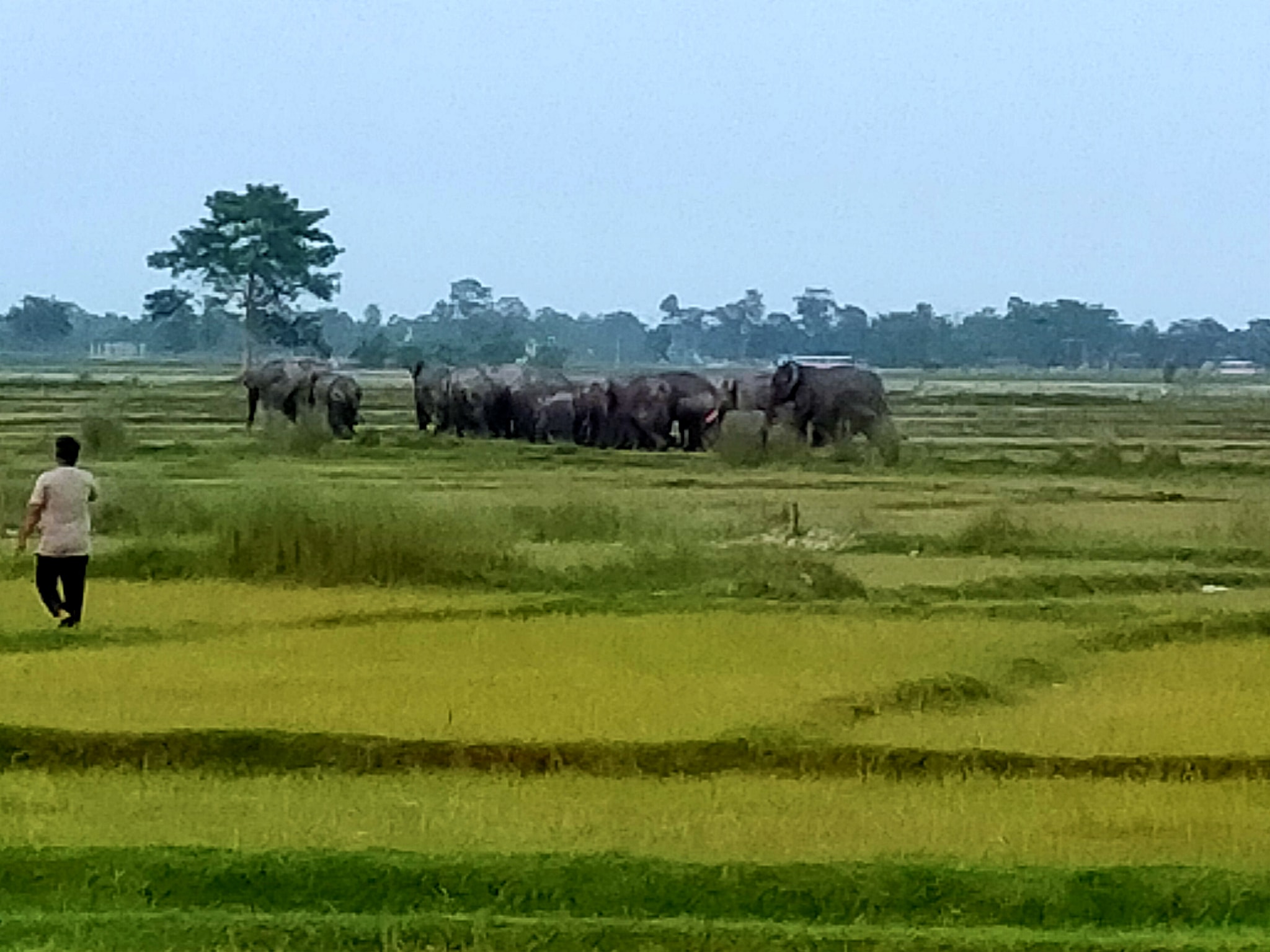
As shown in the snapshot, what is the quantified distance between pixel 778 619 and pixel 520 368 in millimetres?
22937

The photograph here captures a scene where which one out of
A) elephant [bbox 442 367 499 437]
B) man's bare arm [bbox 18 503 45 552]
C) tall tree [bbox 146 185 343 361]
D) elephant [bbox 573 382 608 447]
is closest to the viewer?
man's bare arm [bbox 18 503 45 552]

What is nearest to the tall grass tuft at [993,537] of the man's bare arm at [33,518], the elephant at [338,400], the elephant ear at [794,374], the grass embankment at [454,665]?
the grass embankment at [454,665]

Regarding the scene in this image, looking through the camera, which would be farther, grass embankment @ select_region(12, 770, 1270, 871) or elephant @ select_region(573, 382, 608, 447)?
elephant @ select_region(573, 382, 608, 447)

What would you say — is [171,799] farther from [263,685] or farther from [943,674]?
[943,674]

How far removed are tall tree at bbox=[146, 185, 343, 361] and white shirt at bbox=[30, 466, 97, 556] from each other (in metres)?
43.0

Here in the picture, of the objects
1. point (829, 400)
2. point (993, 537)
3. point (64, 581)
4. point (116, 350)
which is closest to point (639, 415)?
point (829, 400)

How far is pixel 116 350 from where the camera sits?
100938 millimetres

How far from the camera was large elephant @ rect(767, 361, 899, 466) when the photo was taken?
96.5 ft

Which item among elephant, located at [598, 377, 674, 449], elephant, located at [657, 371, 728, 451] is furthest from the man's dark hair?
elephant, located at [598, 377, 674, 449]

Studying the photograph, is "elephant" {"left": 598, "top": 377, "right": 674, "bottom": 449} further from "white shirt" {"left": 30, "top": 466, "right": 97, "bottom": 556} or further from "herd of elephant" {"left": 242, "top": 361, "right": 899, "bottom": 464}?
"white shirt" {"left": 30, "top": 466, "right": 97, "bottom": 556}

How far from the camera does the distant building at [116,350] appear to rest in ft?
315

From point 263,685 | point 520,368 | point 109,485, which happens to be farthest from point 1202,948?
point 520,368

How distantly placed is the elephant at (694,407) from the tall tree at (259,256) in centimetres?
2374

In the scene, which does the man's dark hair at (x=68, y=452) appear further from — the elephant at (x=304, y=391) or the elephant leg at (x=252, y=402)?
the elephant leg at (x=252, y=402)
